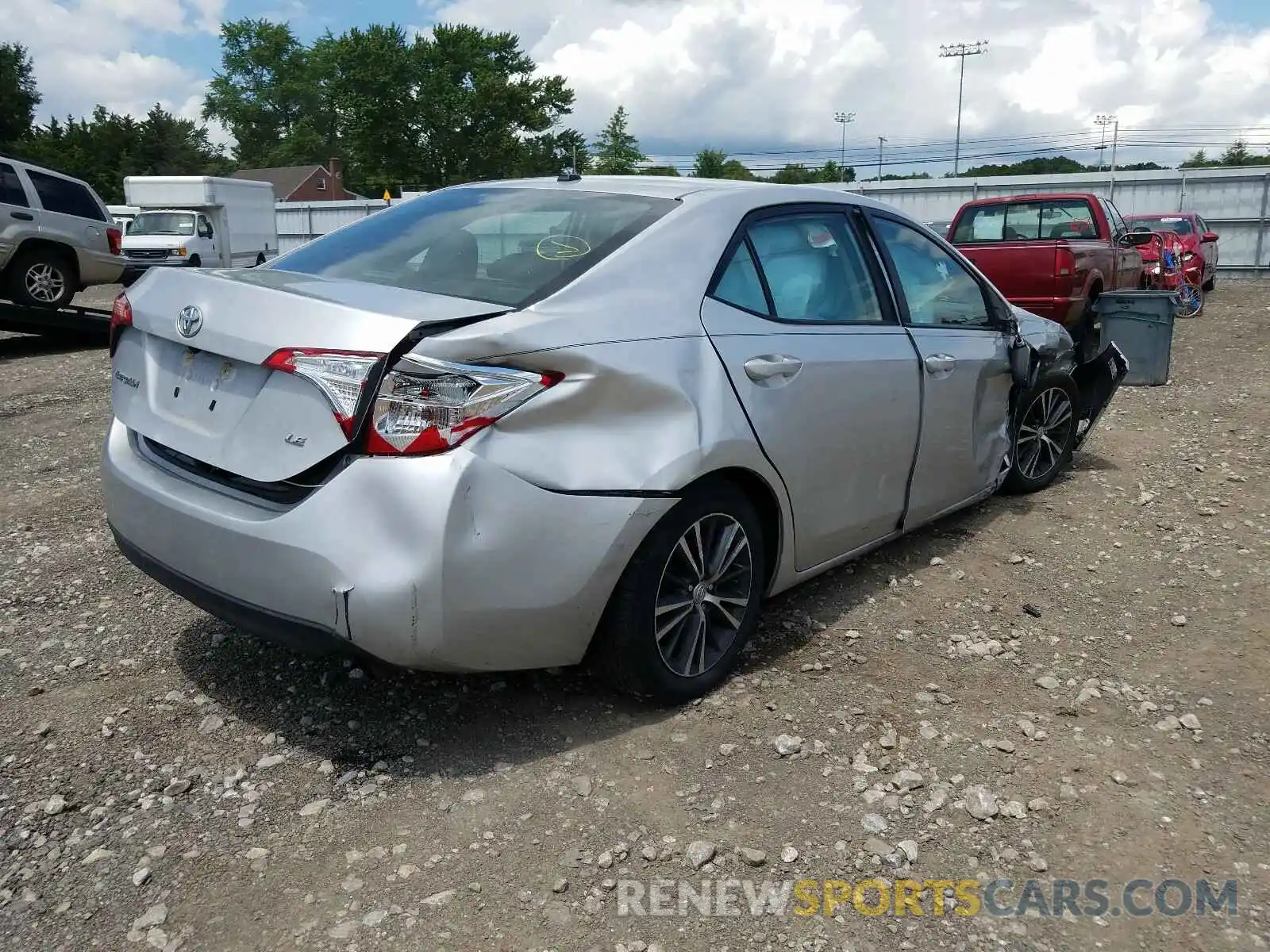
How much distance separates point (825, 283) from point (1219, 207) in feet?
92.3

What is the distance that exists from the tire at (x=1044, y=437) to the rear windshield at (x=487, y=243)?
9.20 feet

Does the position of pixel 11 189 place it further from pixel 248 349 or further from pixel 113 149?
pixel 113 149

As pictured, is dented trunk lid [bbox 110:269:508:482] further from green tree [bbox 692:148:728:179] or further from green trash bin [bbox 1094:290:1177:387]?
green tree [bbox 692:148:728:179]

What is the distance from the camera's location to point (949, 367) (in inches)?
169

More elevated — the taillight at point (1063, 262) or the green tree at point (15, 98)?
the green tree at point (15, 98)

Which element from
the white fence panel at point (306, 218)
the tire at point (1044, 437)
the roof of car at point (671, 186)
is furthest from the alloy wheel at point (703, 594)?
the white fence panel at point (306, 218)

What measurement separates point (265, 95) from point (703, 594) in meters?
97.0

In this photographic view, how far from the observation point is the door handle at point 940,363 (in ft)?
13.6

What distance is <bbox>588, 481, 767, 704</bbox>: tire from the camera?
3.02m

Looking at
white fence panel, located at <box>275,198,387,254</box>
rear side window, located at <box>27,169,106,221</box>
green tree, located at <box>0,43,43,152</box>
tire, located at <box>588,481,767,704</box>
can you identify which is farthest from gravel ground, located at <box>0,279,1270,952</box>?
green tree, located at <box>0,43,43,152</box>

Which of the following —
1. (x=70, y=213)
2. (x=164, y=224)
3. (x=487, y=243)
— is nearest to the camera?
(x=487, y=243)

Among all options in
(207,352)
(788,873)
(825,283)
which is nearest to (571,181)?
(825,283)

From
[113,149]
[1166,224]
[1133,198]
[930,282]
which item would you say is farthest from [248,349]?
[113,149]

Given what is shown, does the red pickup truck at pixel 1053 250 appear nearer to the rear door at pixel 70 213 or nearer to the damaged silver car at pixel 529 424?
the damaged silver car at pixel 529 424
